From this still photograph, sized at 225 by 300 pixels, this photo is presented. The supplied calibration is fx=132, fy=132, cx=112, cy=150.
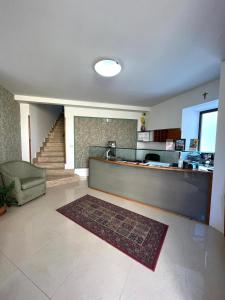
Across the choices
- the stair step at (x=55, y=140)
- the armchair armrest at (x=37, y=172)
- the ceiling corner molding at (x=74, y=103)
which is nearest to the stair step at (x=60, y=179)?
the armchair armrest at (x=37, y=172)

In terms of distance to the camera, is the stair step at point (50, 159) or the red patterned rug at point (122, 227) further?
the stair step at point (50, 159)

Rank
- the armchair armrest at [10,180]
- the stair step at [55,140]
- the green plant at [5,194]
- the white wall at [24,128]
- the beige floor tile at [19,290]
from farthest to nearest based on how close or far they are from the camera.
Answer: the stair step at [55,140], the white wall at [24,128], the armchair armrest at [10,180], the green plant at [5,194], the beige floor tile at [19,290]

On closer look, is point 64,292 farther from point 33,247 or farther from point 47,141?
point 47,141

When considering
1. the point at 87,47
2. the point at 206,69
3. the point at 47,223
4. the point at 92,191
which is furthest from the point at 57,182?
the point at 206,69

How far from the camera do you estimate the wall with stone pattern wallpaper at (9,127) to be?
10.1 feet

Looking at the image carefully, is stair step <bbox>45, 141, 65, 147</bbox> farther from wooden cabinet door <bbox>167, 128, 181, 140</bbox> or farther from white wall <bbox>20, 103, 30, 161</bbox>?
Answer: wooden cabinet door <bbox>167, 128, 181, 140</bbox>

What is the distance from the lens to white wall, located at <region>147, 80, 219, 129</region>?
2.80m

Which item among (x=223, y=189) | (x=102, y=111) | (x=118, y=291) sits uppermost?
(x=102, y=111)

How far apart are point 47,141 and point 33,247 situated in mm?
4625

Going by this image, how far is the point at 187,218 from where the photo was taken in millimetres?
2465

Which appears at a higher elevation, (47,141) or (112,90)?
(112,90)

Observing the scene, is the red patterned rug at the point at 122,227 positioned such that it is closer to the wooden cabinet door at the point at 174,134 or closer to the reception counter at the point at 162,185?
the reception counter at the point at 162,185

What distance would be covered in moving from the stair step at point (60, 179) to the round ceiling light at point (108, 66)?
10.7 ft

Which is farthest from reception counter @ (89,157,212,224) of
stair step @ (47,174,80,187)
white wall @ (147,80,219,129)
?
white wall @ (147,80,219,129)
